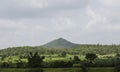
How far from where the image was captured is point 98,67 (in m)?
164

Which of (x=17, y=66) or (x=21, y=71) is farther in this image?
(x=17, y=66)

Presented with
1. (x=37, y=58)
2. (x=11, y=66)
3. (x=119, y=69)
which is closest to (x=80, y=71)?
(x=119, y=69)

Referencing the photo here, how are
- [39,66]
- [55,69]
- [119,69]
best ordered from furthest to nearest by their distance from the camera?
[39,66]
[55,69]
[119,69]

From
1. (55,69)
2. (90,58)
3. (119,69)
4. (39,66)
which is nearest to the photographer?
(119,69)

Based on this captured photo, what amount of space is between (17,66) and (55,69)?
26146 millimetres

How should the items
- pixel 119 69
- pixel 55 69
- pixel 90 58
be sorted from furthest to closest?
pixel 90 58, pixel 55 69, pixel 119 69

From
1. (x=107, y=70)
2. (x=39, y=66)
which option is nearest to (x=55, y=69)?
(x=39, y=66)

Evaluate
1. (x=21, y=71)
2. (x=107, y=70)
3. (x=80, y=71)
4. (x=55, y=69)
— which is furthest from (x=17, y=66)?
(x=107, y=70)

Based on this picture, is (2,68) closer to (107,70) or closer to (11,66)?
(11,66)

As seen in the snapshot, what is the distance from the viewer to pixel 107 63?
561ft

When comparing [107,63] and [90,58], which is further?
[90,58]

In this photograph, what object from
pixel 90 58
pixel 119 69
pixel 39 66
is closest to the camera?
pixel 119 69

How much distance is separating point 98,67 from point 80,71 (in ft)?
39.2

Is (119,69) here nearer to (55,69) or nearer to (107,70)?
(107,70)
